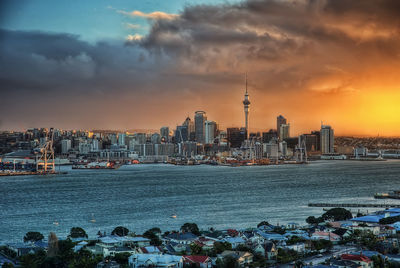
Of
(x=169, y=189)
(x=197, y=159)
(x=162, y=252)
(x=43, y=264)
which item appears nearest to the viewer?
(x=43, y=264)

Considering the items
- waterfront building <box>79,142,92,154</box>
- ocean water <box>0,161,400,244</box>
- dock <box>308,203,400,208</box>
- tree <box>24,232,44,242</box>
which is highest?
waterfront building <box>79,142,92,154</box>

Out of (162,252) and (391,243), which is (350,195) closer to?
(391,243)

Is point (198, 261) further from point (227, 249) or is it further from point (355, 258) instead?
point (355, 258)

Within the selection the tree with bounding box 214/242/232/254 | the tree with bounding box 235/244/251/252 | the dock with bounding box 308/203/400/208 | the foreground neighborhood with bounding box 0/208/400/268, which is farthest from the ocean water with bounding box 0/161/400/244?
the tree with bounding box 235/244/251/252

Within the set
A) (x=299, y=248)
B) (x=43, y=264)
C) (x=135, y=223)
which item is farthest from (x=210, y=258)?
(x=135, y=223)

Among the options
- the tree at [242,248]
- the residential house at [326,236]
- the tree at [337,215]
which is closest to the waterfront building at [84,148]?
the tree at [337,215]

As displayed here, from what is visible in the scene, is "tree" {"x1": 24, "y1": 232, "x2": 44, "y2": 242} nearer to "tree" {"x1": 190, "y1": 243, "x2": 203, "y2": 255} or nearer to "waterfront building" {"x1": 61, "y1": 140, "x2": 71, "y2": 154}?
"tree" {"x1": 190, "y1": 243, "x2": 203, "y2": 255}

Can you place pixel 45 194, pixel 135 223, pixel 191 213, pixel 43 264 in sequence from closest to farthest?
pixel 43 264
pixel 135 223
pixel 191 213
pixel 45 194

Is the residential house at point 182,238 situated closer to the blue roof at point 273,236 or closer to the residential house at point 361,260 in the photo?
the blue roof at point 273,236

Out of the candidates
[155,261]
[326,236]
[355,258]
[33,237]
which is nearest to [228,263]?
[155,261]

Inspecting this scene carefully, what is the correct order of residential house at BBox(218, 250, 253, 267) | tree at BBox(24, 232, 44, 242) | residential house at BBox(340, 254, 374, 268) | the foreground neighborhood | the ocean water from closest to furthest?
1. residential house at BBox(340, 254, 374, 268)
2. the foreground neighborhood
3. residential house at BBox(218, 250, 253, 267)
4. tree at BBox(24, 232, 44, 242)
5. the ocean water

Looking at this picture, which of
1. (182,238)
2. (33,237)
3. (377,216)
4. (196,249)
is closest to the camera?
(196,249)
